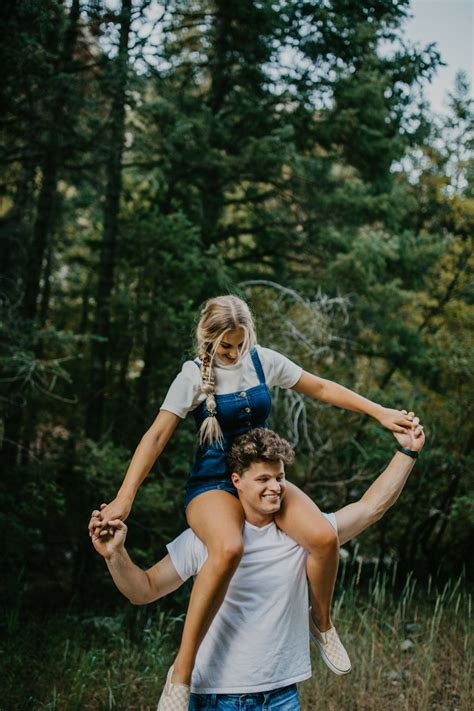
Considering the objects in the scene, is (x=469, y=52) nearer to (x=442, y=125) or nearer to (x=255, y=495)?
(x=442, y=125)

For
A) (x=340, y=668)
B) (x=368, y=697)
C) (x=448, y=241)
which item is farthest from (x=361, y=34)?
(x=340, y=668)

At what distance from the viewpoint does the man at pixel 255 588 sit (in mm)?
2074

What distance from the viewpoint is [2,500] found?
605 centimetres

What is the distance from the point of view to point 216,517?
2172 mm

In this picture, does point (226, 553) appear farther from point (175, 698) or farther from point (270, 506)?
point (175, 698)

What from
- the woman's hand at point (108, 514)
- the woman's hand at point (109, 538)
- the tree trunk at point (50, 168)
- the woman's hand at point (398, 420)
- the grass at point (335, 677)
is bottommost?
the grass at point (335, 677)

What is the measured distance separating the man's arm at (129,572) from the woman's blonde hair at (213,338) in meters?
0.45

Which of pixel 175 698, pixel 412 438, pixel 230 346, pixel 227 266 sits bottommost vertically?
pixel 175 698

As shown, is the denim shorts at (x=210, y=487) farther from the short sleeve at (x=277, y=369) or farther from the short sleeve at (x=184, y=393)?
the short sleeve at (x=277, y=369)

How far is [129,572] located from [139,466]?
0.33 m

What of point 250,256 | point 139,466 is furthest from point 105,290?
point 139,466

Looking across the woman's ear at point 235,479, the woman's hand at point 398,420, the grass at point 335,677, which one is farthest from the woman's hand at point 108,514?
the grass at point 335,677

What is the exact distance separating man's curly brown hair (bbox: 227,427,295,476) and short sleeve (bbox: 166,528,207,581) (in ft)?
0.92

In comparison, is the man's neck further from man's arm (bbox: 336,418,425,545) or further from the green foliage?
the green foliage
